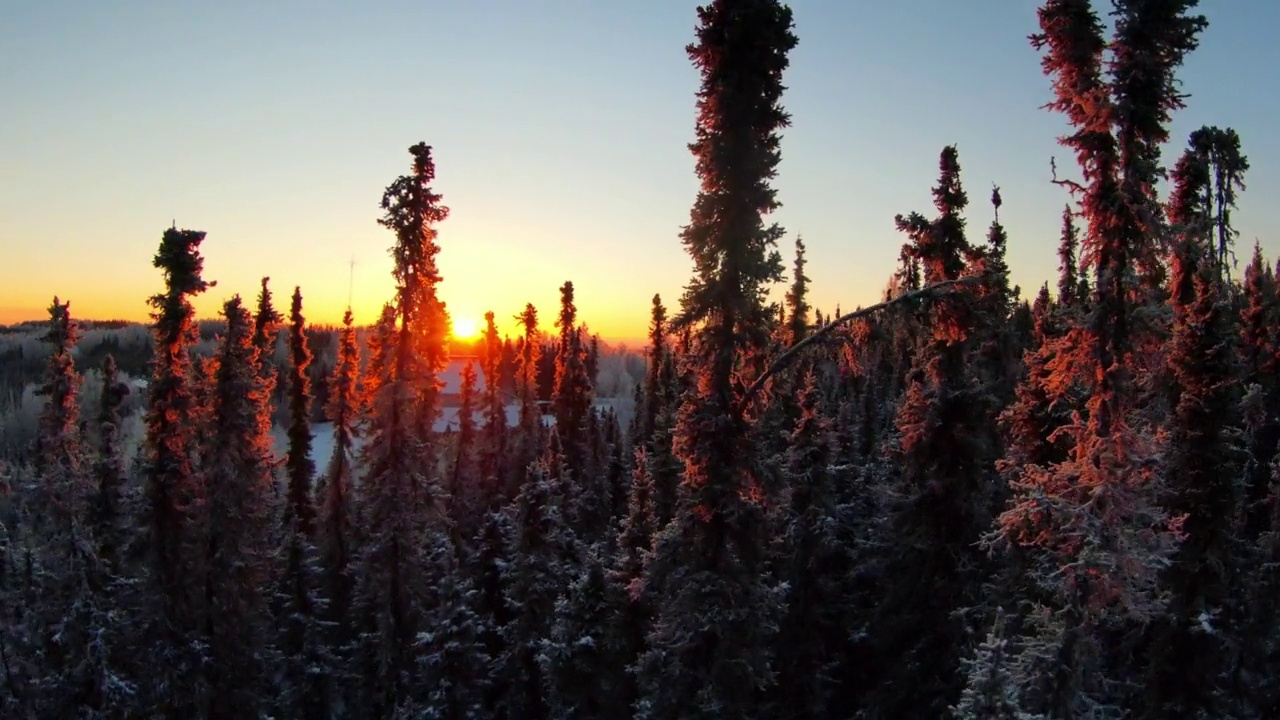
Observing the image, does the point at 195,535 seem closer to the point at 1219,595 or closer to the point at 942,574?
the point at 942,574

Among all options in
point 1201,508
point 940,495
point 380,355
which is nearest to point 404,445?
point 380,355

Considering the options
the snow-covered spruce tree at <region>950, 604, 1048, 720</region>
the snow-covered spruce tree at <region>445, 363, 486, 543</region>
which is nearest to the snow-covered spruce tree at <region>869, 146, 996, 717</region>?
the snow-covered spruce tree at <region>950, 604, 1048, 720</region>

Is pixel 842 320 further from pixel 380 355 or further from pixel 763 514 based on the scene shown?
pixel 380 355

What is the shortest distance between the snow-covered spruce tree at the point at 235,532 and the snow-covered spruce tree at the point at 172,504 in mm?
490

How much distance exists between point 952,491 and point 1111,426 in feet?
25.9

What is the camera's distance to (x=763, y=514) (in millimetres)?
18766

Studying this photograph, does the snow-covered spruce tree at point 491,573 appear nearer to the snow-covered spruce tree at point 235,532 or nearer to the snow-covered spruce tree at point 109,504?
the snow-covered spruce tree at point 235,532

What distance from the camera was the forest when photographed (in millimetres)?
14789

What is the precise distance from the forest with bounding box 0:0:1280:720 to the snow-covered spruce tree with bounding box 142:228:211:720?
102mm

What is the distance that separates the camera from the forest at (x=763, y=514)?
14.8m

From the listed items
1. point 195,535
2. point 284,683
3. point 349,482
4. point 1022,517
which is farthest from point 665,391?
point 1022,517

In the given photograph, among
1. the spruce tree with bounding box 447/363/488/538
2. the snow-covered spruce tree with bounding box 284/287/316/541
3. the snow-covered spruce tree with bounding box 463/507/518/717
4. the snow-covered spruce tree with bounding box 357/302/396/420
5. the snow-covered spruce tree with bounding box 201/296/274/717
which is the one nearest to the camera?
the snow-covered spruce tree with bounding box 201/296/274/717

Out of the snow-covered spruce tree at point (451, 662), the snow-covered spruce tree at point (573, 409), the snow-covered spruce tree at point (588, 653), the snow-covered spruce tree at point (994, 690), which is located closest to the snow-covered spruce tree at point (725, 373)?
the snow-covered spruce tree at point (994, 690)

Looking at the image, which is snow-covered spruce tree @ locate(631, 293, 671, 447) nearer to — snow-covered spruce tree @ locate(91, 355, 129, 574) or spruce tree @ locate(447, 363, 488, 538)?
spruce tree @ locate(447, 363, 488, 538)
